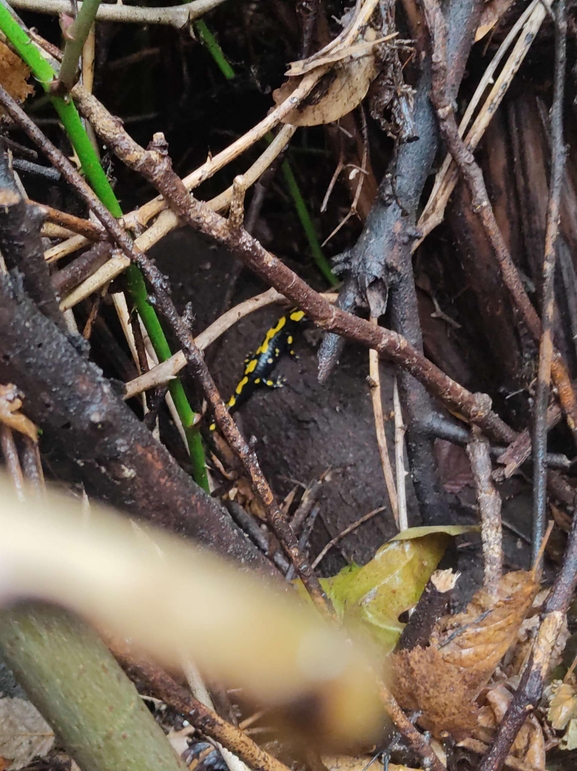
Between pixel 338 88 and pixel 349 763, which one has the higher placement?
pixel 338 88

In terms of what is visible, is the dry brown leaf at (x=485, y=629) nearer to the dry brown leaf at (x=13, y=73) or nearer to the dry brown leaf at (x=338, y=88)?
the dry brown leaf at (x=338, y=88)

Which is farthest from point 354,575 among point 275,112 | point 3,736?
point 275,112

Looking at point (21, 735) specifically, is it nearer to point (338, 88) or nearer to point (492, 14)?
point (338, 88)

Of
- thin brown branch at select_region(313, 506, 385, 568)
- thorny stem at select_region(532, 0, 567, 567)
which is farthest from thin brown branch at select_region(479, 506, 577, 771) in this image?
thin brown branch at select_region(313, 506, 385, 568)

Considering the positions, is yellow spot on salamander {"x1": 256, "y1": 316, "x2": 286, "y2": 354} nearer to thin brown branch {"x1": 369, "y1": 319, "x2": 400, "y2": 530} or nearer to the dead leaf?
thin brown branch {"x1": 369, "y1": 319, "x2": 400, "y2": 530}

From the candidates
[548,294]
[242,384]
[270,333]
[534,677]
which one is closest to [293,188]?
[270,333]

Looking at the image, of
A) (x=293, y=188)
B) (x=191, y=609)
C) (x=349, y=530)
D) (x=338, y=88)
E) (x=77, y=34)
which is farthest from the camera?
(x=293, y=188)
